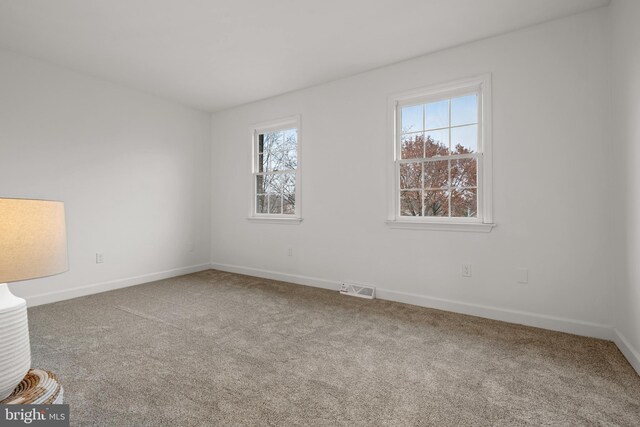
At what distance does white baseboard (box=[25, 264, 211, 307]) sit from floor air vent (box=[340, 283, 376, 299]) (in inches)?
102

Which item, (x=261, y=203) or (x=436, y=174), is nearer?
(x=436, y=174)

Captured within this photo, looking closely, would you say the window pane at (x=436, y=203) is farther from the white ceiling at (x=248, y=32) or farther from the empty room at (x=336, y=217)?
the white ceiling at (x=248, y=32)

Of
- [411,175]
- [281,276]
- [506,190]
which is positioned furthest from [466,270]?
[281,276]

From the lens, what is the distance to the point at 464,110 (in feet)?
10.8

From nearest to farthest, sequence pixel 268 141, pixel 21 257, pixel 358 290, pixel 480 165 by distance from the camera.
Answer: pixel 21 257 < pixel 480 165 < pixel 358 290 < pixel 268 141

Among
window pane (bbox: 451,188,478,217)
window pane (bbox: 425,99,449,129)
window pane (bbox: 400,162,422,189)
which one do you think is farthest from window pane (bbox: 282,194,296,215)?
window pane (bbox: 451,188,478,217)

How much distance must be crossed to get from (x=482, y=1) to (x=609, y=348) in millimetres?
2809

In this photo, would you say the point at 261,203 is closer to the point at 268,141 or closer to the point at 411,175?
the point at 268,141

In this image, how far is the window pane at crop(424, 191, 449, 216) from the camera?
133 inches

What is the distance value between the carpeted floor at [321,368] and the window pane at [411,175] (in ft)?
4.31

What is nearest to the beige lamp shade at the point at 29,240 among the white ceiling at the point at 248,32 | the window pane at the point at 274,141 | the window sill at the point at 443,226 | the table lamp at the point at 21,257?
the table lamp at the point at 21,257

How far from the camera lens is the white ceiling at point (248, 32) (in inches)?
103

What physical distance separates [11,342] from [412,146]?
3.42 m

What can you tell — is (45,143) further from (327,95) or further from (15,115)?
(327,95)
